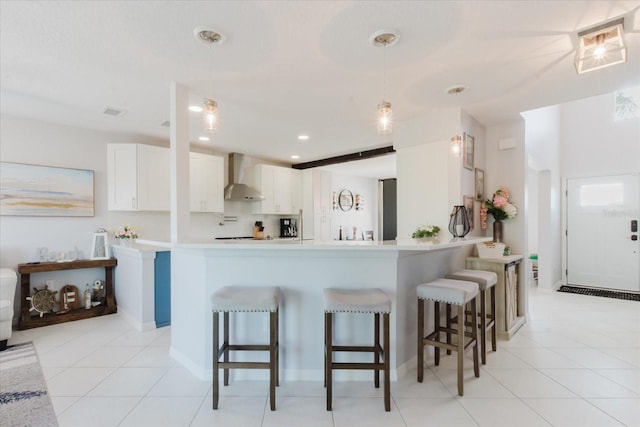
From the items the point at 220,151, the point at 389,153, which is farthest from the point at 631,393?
the point at 220,151

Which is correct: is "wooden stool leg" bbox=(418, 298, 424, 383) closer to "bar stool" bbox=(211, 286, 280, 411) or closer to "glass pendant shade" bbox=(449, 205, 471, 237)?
"glass pendant shade" bbox=(449, 205, 471, 237)

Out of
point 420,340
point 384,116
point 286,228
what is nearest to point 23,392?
point 420,340

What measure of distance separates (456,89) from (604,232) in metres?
4.67

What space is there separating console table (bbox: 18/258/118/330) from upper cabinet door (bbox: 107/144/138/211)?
79 centimetres

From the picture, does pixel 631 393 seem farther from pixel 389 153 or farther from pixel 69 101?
pixel 69 101

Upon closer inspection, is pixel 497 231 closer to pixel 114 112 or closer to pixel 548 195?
pixel 548 195

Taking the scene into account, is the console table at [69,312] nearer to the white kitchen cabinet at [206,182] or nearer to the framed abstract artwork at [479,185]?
the white kitchen cabinet at [206,182]

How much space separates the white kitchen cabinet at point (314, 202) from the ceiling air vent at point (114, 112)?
3553 mm

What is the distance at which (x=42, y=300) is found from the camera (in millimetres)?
3641

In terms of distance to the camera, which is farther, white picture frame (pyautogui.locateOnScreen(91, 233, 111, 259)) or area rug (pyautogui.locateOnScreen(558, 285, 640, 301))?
area rug (pyautogui.locateOnScreen(558, 285, 640, 301))

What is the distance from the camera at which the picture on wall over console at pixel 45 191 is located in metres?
3.63

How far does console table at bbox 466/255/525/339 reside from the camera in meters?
3.16

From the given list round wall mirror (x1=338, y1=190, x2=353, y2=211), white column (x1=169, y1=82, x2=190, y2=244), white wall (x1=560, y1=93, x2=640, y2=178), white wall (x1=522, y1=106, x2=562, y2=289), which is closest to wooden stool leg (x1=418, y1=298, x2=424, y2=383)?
white column (x1=169, y1=82, x2=190, y2=244)

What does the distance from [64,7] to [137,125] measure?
2417 millimetres
